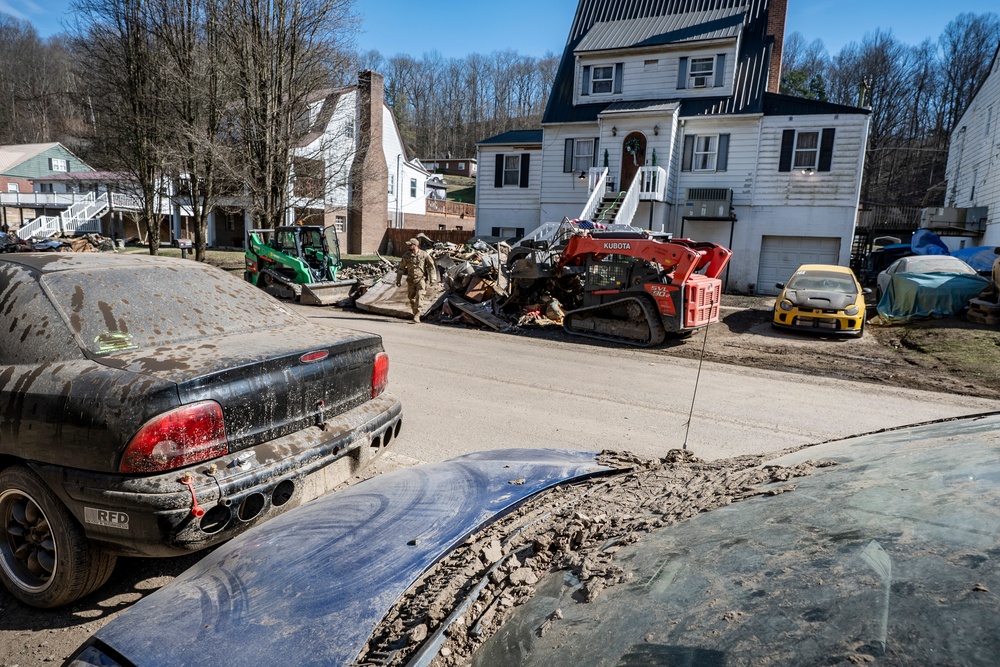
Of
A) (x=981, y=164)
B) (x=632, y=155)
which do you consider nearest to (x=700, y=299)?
(x=632, y=155)

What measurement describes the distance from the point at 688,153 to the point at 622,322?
46.1 feet

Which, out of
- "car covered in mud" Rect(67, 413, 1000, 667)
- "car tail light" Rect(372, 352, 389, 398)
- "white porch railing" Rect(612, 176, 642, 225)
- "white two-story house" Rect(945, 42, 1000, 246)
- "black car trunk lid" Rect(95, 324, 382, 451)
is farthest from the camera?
"white two-story house" Rect(945, 42, 1000, 246)

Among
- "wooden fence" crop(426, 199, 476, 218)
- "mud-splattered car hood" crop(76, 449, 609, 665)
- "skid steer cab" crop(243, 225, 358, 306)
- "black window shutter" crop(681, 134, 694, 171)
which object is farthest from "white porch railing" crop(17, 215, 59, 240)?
"mud-splattered car hood" crop(76, 449, 609, 665)

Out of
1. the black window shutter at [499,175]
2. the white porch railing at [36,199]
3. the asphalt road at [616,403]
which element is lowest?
the asphalt road at [616,403]

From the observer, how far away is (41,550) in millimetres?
3090

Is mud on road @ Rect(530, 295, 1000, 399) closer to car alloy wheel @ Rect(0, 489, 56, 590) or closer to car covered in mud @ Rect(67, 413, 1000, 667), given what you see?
car covered in mud @ Rect(67, 413, 1000, 667)

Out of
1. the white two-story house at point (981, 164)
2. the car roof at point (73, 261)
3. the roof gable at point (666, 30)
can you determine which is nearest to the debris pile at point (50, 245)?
the roof gable at point (666, 30)

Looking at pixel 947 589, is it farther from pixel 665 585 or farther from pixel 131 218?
pixel 131 218

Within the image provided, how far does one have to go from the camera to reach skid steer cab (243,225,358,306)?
55.3ft

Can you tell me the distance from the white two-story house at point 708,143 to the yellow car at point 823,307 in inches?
345

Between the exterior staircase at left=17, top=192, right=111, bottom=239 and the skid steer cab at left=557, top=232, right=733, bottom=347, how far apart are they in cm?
4356

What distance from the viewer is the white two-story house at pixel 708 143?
865 inches

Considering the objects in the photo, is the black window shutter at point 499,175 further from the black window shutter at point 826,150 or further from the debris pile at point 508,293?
the debris pile at point 508,293

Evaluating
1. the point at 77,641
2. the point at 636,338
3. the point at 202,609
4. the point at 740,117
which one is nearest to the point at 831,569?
the point at 202,609
